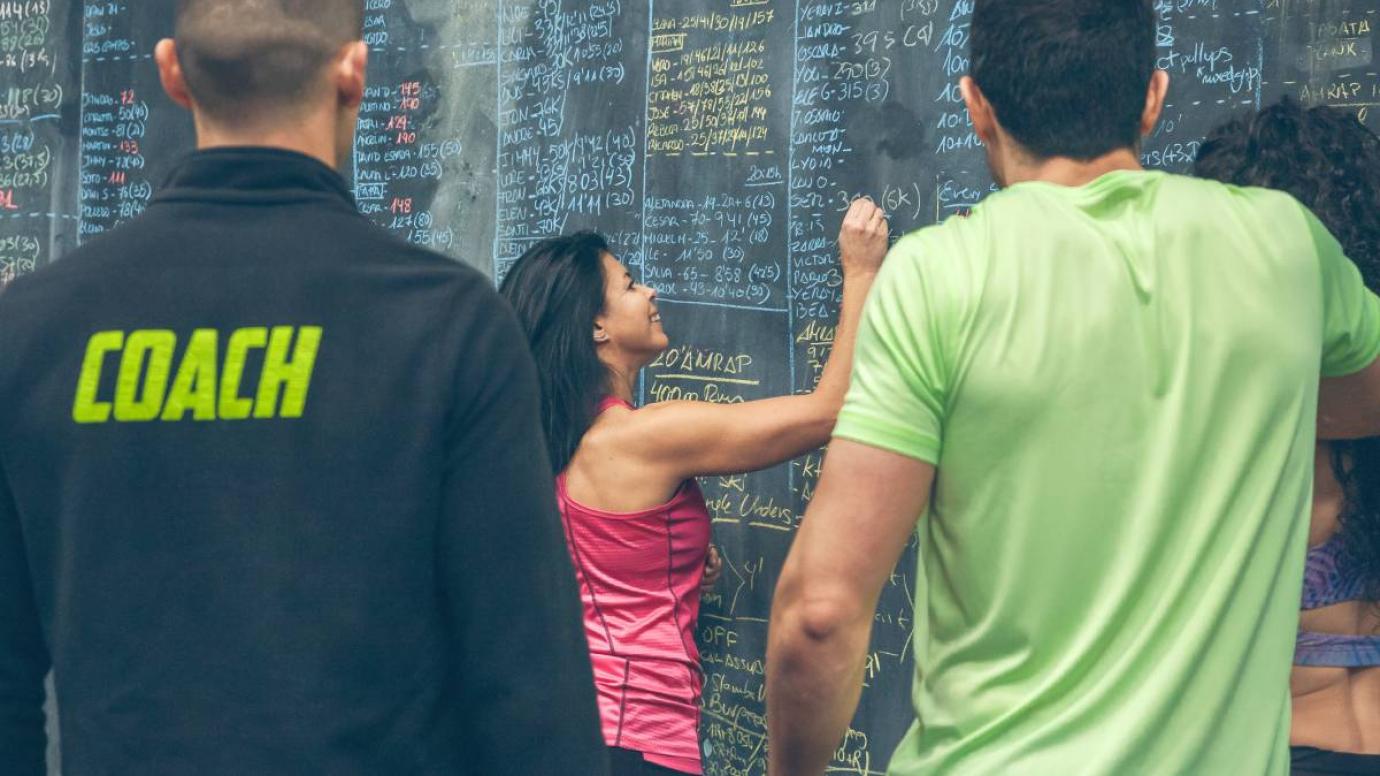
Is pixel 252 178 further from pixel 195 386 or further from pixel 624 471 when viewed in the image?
pixel 624 471

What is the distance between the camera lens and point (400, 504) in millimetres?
1656

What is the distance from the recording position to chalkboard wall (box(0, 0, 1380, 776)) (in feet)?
11.0

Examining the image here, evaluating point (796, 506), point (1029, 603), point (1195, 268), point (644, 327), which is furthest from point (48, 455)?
point (796, 506)

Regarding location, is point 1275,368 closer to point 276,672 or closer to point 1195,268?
point 1195,268

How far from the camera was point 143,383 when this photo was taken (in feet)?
5.43

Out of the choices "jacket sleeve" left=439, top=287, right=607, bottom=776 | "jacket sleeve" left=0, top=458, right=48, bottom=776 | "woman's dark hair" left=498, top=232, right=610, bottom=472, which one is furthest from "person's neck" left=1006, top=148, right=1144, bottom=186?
"woman's dark hair" left=498, top=232, right=610, bottom=472

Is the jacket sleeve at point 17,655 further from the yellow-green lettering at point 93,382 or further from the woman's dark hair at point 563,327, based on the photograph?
the woman's dark hair at point 563,327

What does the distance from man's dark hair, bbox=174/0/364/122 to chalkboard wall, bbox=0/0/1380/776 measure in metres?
2.18

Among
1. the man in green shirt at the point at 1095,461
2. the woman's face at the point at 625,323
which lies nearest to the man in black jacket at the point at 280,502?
the man in green shirt at the point at 1095,461

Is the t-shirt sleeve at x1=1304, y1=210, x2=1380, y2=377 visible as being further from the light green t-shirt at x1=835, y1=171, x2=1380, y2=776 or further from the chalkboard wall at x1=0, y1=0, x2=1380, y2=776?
the chalkboard wall at x1=0, y1=0, x2=1380, y2=776

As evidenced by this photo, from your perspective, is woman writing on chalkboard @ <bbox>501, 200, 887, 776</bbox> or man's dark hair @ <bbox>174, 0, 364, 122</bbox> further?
woman writing on chalkboard @ <bbox>501, 200, 887, 776</bbox>

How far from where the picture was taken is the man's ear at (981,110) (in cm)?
199

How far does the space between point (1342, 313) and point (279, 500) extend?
4.33ft

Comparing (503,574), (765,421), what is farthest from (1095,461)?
(765,421)
